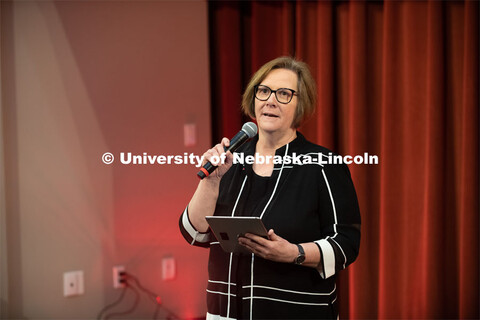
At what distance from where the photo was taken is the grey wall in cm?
220

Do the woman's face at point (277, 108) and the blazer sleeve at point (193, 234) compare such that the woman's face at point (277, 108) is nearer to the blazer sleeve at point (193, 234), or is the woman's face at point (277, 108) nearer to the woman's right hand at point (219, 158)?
the woman's right hand at point (219, 158)

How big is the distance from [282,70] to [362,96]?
1.11m

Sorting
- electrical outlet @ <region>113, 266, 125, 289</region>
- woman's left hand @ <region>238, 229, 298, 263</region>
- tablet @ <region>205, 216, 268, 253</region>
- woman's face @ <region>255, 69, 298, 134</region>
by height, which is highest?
woman's face @ <region>255, 69, 298, 134</region>

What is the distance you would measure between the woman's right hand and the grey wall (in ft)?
3.83

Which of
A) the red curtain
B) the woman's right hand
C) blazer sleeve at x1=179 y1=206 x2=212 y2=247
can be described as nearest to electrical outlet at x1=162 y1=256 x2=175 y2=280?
the red curtain

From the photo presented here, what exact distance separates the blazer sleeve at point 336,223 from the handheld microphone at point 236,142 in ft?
0.87

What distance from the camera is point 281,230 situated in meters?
1.38
